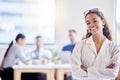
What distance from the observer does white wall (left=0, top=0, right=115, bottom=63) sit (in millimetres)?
1668

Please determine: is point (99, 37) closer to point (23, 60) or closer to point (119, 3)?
point (119, 3)

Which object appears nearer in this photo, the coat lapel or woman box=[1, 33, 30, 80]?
the coat lapel

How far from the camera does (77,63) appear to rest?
1.63 m

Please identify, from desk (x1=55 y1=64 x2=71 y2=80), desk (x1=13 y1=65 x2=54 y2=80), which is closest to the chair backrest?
desk (x1=55 y1=64 x2=71 y2=80)

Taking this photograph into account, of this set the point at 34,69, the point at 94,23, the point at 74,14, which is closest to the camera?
the point at 94,23

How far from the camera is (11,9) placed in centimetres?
198

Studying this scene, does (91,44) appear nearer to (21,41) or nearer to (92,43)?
(92,43)

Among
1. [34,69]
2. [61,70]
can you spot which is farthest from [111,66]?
[34,69]

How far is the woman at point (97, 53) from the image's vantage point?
1.61m

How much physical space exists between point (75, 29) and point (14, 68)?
583mm

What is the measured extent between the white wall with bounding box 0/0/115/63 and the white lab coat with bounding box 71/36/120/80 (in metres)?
0.11

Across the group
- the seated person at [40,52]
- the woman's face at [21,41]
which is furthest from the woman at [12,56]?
the seated person at [40,52]

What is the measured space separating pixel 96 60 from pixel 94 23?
0.24 meters

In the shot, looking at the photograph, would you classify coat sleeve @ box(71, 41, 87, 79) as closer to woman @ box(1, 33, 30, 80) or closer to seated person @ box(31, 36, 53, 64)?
seated person @ box(31, 36, 53, 64)
